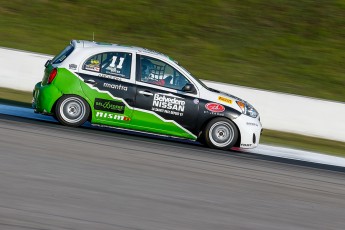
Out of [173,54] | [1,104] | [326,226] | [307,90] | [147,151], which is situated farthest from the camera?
[173,54]

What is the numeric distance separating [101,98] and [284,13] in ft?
51.5

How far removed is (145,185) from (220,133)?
3.73 meters

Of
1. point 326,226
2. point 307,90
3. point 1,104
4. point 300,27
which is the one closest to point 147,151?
point 326,226

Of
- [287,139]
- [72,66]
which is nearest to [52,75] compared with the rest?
[72,66]

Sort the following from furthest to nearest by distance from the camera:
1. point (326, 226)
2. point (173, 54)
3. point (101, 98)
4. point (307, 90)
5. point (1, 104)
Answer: point (173, 54), point (307, 90), point (1, 104), point (101, 98), point (326, 226)

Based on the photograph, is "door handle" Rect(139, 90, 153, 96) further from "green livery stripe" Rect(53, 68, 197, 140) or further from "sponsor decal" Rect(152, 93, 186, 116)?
"green livery stripe" Rect(53, 68, 197, 140)

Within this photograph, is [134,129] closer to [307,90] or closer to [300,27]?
[307,90]

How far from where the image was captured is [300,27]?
25328mm

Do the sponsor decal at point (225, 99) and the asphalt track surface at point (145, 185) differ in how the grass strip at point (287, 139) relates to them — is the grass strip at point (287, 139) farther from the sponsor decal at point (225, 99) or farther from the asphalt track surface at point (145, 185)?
the asphalt track surface at point (145, 185)

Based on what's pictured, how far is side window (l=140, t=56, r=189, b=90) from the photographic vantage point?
11.8 meters

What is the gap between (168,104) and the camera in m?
11.6

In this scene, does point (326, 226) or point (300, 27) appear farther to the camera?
point (300, 27)

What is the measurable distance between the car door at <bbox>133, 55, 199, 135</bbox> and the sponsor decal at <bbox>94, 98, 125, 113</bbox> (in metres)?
0.24

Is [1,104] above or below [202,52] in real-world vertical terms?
below
